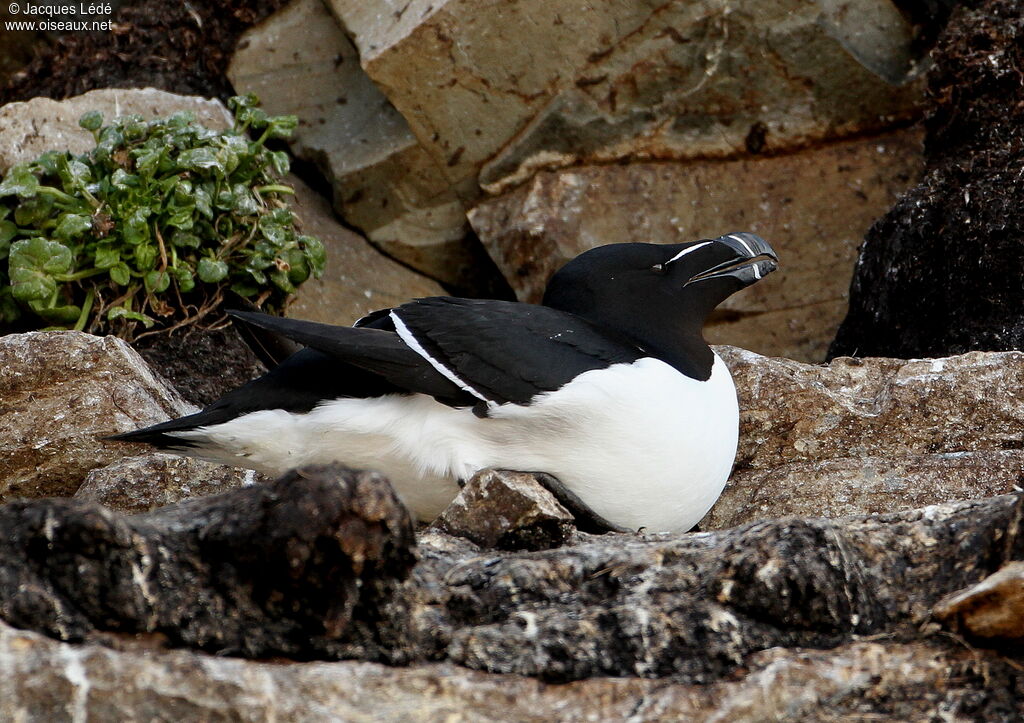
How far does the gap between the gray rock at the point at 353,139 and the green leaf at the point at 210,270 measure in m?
1.57

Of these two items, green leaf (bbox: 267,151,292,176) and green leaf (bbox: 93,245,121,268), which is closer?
green leaf (bbox: 93,245,121,268)

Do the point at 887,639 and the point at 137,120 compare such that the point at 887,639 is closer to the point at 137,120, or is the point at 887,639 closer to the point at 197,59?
the point at 137,120

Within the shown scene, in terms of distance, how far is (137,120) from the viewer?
543 centimetres

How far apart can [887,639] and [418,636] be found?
85 cm

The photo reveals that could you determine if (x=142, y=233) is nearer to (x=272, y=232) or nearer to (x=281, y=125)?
(x=272, y=232)

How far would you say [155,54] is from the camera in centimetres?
731

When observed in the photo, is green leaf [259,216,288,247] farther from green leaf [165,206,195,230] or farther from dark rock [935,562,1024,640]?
dark rock [935,562,1024,640]

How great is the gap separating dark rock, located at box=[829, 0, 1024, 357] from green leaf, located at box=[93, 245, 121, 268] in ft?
9.72

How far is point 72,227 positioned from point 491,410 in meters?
2.27

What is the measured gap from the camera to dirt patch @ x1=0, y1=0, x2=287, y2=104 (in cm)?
723

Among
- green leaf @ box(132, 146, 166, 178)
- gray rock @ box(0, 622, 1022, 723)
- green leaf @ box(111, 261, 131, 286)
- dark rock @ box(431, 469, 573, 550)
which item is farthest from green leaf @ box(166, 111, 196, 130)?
gray rock @ box(0, 622, 1022, 723)

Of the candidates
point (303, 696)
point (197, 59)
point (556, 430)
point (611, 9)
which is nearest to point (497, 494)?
point (556, 430)

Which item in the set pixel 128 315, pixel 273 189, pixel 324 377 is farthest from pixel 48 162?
pixel 324 377

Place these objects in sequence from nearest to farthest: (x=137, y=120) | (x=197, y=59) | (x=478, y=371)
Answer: (x=478, y=371)
(x=137, y=120)
(x=197, y=59)
